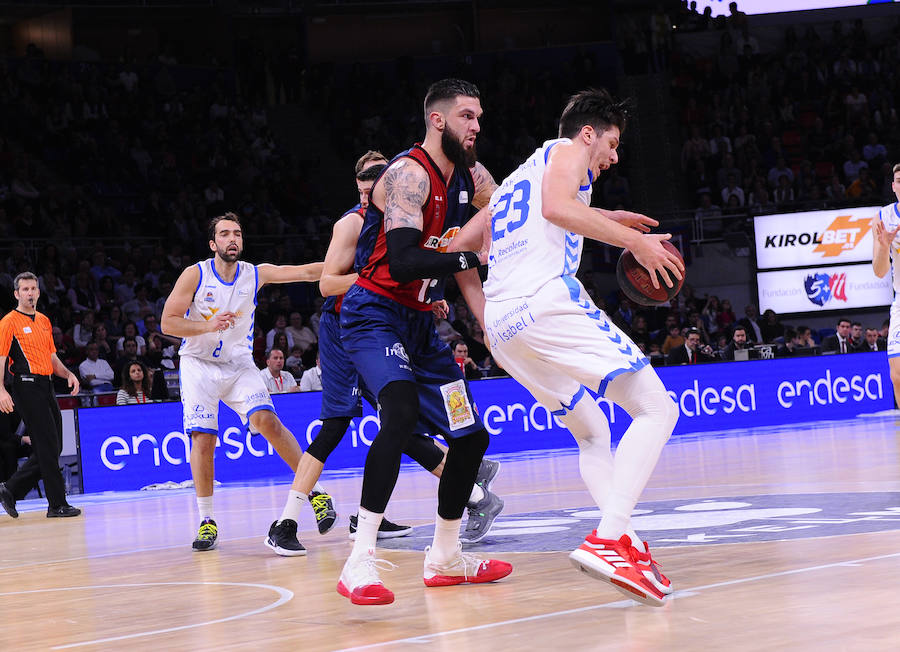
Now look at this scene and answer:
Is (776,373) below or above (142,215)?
below

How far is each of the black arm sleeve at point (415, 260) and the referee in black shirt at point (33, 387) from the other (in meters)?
6.31

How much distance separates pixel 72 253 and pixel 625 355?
14683mm

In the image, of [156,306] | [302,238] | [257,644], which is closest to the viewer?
[257,644]

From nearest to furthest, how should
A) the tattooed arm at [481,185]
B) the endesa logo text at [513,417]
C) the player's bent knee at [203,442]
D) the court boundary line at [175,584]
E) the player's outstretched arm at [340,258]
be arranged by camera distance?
the court boundary line at [175,584] < the tattooed arm at [481,185] < the player's outstretched arm at [340,258] < the player's bent knee at [203,442] < the endesa logo text at [513,417]

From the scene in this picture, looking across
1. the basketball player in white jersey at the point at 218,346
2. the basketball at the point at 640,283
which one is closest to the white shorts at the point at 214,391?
the basketball player in white jersey at the point at 218,346

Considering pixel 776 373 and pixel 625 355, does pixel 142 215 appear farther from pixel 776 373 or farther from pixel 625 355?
pixel 625 355

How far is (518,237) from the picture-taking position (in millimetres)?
4473

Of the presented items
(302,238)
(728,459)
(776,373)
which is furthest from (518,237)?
(302,238)

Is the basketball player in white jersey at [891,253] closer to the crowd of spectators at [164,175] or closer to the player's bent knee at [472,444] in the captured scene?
the player's bent knee at [472,444]

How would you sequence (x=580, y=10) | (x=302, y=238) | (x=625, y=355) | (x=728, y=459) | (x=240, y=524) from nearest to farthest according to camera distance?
1. (x=625, y=355)
2. (x=240, y=524)
3. (x=728, y=459)
4. (x=302, y=238)
5. (x=580, y=10)

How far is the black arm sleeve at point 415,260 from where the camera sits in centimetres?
450

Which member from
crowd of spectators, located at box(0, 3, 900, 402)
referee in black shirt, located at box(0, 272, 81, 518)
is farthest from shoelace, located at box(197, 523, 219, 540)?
crowd of spectators, located at box(0, 3, 900, 402)

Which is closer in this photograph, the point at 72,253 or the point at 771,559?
the point at 771,559

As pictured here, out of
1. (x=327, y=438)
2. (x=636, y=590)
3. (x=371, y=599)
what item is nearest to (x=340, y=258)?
(x=327, y=438)
